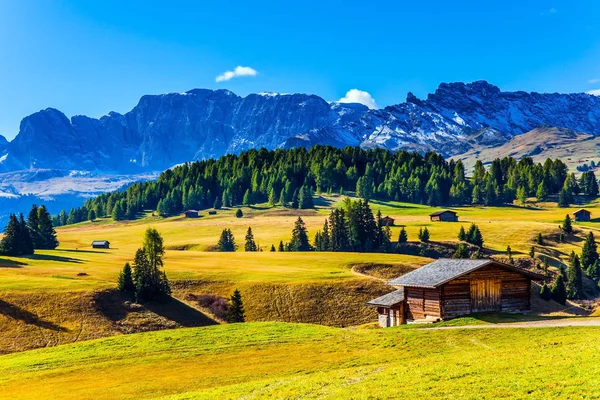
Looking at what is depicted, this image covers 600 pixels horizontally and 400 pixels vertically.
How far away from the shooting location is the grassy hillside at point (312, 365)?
2427cm

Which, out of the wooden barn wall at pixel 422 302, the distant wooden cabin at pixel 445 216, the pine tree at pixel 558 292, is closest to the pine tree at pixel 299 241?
the distant wooden cabin at pixel 445 216

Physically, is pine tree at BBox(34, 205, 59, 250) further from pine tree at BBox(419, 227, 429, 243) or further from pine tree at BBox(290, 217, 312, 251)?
pine tree at BBox(419, 227, 429, 243)

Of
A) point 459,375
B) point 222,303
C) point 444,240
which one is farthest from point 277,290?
point 444,240

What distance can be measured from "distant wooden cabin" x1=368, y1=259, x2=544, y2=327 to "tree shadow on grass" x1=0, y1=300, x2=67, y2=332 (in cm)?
3847

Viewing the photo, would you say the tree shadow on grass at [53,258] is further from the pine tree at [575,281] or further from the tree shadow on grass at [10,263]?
the pine tree at [575,281]

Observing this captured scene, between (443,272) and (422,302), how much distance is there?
357 centimetres

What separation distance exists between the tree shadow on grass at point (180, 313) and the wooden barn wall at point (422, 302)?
28.3 m

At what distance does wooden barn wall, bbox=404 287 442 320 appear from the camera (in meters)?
51.0

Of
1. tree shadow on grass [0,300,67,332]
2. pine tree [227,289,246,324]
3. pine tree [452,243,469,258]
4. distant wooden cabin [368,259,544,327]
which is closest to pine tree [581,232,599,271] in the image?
pine tree [452,243,469,258]

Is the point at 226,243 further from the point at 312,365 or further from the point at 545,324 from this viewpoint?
the point at 312,365

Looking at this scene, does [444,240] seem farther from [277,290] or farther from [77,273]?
[77,273]

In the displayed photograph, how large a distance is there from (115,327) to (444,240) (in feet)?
298

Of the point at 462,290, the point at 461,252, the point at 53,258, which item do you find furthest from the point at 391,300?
the point at 53,258

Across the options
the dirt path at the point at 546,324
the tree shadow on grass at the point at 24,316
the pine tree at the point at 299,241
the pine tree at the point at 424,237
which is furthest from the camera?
the pine tree at the point at 299,241
